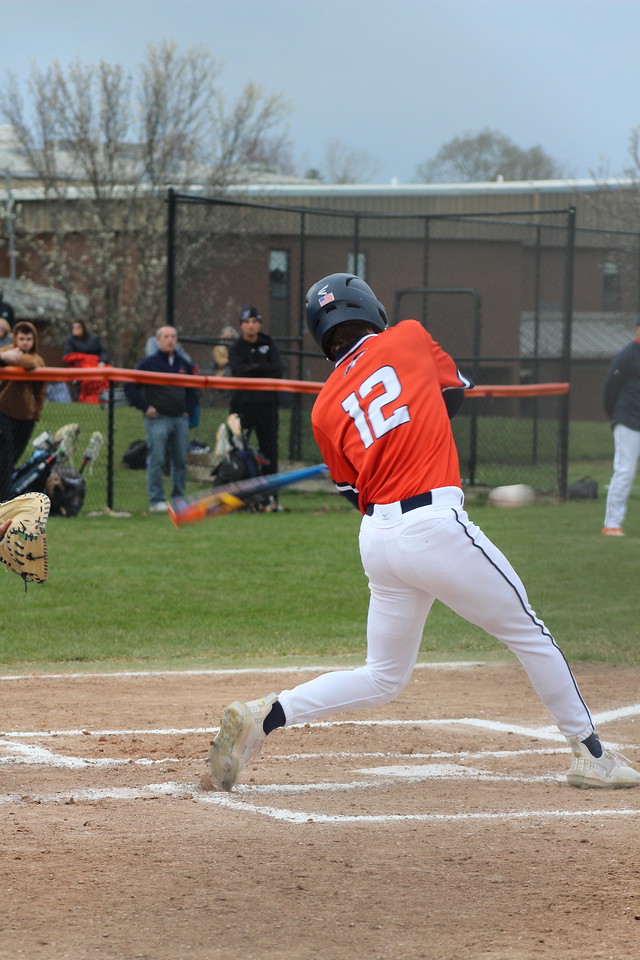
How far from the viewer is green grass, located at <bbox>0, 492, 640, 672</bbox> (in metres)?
7.87

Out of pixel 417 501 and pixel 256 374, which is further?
pixel 256 374

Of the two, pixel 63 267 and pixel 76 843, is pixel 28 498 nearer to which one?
pixel 76 843

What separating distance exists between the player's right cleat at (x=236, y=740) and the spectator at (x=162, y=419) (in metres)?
8.30

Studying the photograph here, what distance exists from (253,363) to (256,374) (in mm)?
132

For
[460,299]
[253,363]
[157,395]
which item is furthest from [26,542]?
[460,299]

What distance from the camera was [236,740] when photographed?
462 cm

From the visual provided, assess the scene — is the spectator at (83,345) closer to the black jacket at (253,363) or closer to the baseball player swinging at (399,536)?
the black jacket at (253,363)

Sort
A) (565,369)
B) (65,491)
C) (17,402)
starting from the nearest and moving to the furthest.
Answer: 1. (17,402)
2. (65,491)
3. (565,369)

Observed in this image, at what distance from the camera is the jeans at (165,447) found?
12789 millimetres

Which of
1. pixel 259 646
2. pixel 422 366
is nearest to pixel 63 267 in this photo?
pixel 259 646

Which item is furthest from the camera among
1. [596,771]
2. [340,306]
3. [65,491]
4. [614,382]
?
[65,491]

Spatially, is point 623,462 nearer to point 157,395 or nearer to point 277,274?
point 157,395

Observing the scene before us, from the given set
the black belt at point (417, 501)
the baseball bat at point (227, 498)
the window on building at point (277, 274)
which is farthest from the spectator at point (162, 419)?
the window on building at point (277, 274)

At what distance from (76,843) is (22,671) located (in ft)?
10.9
